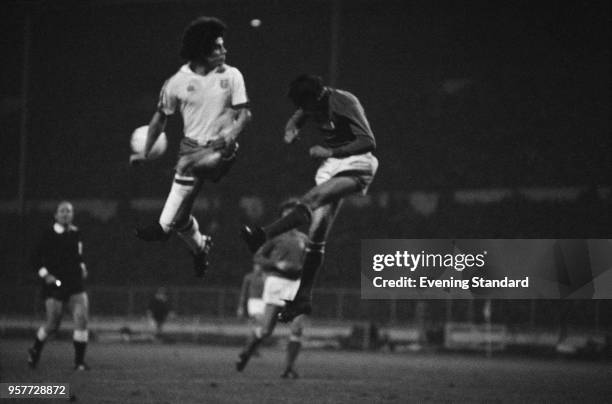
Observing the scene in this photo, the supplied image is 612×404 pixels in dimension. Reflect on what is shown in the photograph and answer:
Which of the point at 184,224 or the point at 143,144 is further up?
the point at 143,144

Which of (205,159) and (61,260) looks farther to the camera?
(61,260)

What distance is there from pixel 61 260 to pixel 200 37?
31.8 ft

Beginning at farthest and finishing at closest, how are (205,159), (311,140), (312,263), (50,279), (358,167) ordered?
1. (311,140)
2. (50,279)
3. (312,263)
4. (358,167)
5. (205,159)

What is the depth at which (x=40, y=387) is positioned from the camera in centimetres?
1070

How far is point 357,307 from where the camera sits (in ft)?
83.5

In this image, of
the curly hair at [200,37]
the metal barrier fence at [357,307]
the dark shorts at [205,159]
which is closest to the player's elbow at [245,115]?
the dark shorts at [205,159]

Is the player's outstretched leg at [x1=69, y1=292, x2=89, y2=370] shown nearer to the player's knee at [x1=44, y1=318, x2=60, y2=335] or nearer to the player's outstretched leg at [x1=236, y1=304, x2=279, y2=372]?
the player's knee at [x1=44, y1=318, x2=60, y2=335]

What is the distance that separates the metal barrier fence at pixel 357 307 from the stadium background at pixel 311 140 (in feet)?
0.46

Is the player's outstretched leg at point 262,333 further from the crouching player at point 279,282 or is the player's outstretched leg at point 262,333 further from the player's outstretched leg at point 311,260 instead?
the player's outstretched leg at point 311,260

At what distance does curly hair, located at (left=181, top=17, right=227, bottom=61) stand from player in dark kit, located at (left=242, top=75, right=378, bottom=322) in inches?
24.5

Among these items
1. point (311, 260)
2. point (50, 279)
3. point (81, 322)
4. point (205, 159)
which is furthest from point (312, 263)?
point (81, 322)

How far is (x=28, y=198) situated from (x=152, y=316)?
1071cm

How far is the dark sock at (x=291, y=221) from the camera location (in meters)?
6.79

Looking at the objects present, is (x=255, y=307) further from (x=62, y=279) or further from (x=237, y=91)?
(x=237, y=91)
